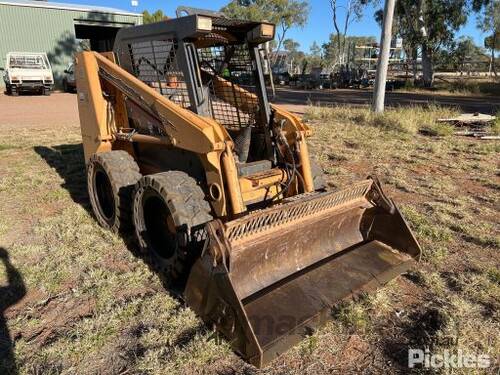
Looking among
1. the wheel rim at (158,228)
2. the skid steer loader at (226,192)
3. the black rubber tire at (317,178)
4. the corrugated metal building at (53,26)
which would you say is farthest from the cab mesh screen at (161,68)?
the corrugated metal building at (53,26)

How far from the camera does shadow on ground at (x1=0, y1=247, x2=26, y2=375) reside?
2751mm

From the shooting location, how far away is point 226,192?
3.53 metres

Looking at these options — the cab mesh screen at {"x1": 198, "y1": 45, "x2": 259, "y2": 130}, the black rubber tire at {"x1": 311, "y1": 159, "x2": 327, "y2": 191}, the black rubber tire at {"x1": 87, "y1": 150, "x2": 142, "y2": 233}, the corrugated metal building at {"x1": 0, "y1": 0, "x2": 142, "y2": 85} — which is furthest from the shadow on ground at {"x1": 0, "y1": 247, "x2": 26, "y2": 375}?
the corrugated metal building at {"x1": 0, "y1": 0, "x2": 142, "y2": 85}

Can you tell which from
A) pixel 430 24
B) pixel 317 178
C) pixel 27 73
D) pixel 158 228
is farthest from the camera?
pixel 430 24

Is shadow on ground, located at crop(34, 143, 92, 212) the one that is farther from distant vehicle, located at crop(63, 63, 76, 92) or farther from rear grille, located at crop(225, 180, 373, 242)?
distant vehicle, located at crop(63, 63, 76, 92)

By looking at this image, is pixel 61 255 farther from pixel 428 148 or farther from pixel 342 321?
pixel 428 148

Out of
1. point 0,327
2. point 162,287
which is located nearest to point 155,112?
point 162,287

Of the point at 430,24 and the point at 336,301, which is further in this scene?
the point at 430,24

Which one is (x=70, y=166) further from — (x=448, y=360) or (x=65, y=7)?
(x=65, y=7)

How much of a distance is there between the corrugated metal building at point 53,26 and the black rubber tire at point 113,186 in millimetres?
23399

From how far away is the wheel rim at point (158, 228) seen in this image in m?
3.87

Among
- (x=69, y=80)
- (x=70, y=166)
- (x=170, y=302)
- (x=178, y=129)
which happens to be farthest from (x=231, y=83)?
(x=69, y=80)

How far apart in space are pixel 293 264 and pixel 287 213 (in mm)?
539

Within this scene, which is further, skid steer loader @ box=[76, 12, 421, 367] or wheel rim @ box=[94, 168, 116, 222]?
wheel rim @ box=[94, 168, 116, 222]
